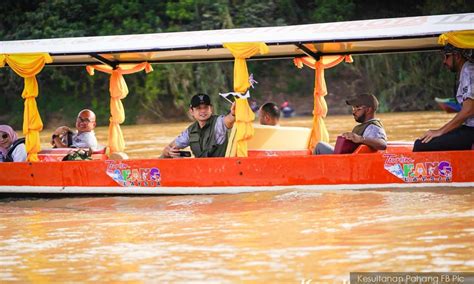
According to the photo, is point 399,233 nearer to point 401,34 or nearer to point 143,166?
point 401,34

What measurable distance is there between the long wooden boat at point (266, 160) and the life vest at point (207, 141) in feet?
1.04

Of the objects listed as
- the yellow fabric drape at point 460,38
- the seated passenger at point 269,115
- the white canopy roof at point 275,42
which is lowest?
the seated passenger at point 269,115

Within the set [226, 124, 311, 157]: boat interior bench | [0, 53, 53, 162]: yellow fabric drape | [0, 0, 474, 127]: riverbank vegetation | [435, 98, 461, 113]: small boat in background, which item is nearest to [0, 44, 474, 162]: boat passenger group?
[226, 124, 311, 157]: boat interior bench

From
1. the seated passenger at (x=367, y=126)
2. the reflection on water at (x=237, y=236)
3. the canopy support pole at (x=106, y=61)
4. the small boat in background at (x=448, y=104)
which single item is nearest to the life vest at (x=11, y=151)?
the reflection on water at (x=237, y=236)

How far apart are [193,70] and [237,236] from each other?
957 inches

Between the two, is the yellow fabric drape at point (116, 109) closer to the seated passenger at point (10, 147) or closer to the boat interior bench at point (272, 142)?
the seated passenger at point (10, 147)

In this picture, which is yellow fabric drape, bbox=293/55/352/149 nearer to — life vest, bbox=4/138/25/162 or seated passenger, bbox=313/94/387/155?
seated passenger, bbox=313/94/387/155

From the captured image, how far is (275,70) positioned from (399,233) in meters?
26.3

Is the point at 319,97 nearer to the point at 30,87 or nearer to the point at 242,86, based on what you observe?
the point at 242,86

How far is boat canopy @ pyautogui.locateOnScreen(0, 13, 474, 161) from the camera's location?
10.6 m

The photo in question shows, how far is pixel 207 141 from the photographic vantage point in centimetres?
1136

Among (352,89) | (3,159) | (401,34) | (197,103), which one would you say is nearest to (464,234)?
(401,34)

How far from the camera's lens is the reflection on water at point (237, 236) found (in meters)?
7.25

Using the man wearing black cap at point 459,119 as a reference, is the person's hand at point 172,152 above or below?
below
